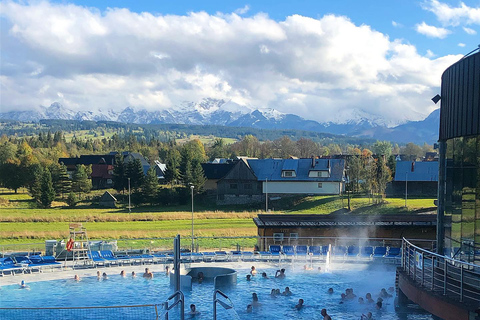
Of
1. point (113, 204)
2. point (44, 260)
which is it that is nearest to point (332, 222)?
point (44, 260)

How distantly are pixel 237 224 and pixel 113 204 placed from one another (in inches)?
1129

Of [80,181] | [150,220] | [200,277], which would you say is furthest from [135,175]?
[200,277]

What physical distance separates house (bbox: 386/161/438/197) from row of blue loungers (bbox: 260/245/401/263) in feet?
146

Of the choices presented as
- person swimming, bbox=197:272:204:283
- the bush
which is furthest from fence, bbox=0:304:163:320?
the bush

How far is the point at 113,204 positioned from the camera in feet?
232

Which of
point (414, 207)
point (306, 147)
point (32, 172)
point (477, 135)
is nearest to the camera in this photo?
point (477, 135)

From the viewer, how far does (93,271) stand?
25375 mm

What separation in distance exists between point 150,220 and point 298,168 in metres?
27.0

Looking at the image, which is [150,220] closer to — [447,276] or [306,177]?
[306,177]

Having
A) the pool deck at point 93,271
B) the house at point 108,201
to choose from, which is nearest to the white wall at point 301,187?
the house at point 108,201

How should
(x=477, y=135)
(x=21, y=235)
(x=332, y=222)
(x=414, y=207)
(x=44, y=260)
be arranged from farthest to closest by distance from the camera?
(x=414, y=207), (x=21, y=235), (x=332, y=222), (x=44, y=260), (x=477, y=135)

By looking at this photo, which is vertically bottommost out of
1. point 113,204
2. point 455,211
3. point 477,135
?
point 113,204

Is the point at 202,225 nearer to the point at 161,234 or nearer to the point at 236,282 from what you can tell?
the point at 161,234

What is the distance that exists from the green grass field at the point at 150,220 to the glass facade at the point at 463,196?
19.3m
